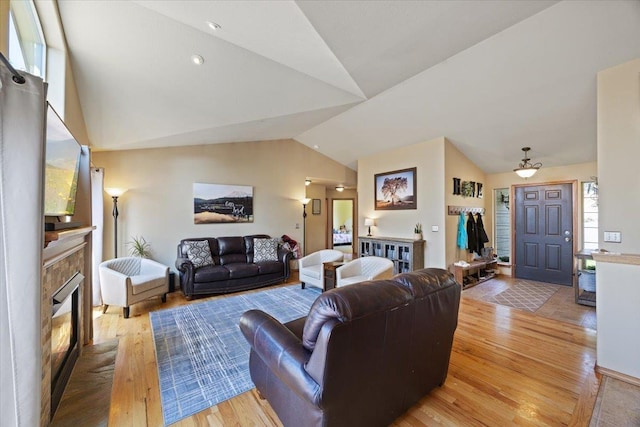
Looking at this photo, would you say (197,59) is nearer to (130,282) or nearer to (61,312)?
(61,312)

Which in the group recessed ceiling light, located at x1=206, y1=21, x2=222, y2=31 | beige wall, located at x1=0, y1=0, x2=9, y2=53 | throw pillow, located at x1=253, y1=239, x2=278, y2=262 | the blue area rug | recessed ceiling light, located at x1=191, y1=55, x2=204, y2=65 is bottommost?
the blue area rug

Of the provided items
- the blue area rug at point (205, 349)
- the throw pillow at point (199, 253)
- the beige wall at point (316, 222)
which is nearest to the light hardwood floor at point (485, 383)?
the blue area rug at point (205, 349)

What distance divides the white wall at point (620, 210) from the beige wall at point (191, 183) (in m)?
5.29

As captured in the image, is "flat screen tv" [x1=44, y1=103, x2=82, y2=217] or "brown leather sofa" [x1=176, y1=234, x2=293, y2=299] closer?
"flat screen tv" [x1=44, y1=103, x2=82, y2=217]

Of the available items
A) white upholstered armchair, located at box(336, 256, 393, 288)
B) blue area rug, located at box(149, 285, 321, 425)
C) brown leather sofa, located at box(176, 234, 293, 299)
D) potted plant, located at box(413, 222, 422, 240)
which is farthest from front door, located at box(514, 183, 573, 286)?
brown leather sofa, located at box(176, 234, 293, 299)

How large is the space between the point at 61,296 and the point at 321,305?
2.07 m

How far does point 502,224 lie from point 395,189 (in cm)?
268

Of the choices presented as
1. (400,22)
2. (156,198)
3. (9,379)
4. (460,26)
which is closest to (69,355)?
(9,379)

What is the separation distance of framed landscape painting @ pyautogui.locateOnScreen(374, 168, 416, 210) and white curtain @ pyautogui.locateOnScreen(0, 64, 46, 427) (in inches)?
208

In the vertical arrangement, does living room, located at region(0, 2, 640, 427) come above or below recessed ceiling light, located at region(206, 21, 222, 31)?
below

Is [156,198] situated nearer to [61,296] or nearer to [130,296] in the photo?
[130,296]

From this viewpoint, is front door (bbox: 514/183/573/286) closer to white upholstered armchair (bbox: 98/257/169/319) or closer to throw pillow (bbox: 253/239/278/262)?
throw pillow (bbox: 253/239/278/262)

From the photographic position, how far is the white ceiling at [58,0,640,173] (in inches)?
90.4

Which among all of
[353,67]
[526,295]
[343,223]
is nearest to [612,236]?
[526,295]
